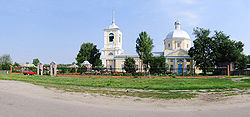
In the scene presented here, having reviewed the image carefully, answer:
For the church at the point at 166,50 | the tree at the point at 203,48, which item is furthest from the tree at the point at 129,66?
the tree at the point at 203,48

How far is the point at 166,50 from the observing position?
166 ft

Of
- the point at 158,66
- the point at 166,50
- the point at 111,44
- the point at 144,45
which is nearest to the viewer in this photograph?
the point at 158,66

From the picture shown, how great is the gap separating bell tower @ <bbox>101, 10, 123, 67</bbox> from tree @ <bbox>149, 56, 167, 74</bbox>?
824 inches

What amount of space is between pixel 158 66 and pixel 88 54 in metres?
37.2

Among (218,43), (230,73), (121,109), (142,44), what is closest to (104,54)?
(142,44)

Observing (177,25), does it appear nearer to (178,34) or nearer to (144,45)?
(178,34)

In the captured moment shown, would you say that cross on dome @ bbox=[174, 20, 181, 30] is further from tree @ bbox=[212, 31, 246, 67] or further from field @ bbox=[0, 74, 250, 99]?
field @ bbox=[0, 74, 250, 99]

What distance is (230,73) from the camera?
31.9 m

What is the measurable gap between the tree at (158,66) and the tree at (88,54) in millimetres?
31788

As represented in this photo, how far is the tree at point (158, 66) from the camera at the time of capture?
110ft

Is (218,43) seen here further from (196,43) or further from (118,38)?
(118,38)

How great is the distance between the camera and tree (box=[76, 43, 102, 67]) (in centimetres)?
6531

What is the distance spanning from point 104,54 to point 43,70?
21646 millimetres

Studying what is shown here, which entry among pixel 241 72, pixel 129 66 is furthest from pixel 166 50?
pixel 241 72
